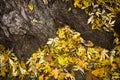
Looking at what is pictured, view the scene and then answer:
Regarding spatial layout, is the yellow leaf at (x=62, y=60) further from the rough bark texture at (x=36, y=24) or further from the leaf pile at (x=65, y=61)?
the rough bark texture at (x=36, y=24)

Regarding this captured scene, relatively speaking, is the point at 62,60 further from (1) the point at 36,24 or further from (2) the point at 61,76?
(1) the point at 36,24

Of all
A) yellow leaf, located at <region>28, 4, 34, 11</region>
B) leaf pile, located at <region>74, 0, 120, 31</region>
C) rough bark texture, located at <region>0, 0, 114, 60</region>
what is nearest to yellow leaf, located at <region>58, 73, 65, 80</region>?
rough bark texture, located at <region>0, 0, 114, 60</region>

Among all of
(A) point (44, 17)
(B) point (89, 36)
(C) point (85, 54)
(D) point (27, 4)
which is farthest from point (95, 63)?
(D) point (27, 4)

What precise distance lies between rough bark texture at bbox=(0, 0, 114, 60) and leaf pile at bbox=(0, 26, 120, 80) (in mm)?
109

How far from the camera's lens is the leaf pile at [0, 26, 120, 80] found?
3.27 m

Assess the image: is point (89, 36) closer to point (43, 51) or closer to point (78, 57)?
point (78, 57)

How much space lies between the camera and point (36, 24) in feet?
10.8

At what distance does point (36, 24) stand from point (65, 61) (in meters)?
0.73

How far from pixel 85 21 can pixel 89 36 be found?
26cm

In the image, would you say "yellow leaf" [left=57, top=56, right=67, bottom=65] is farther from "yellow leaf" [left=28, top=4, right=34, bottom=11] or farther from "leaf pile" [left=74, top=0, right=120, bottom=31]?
"yellow leaf" [left=28, top=4, right=34, bottom=11]

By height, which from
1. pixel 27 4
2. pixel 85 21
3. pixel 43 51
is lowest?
pixel 43 51

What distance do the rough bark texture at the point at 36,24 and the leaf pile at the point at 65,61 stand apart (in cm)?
11

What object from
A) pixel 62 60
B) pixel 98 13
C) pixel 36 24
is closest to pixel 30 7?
pixel 36 24

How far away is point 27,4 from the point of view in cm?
320
